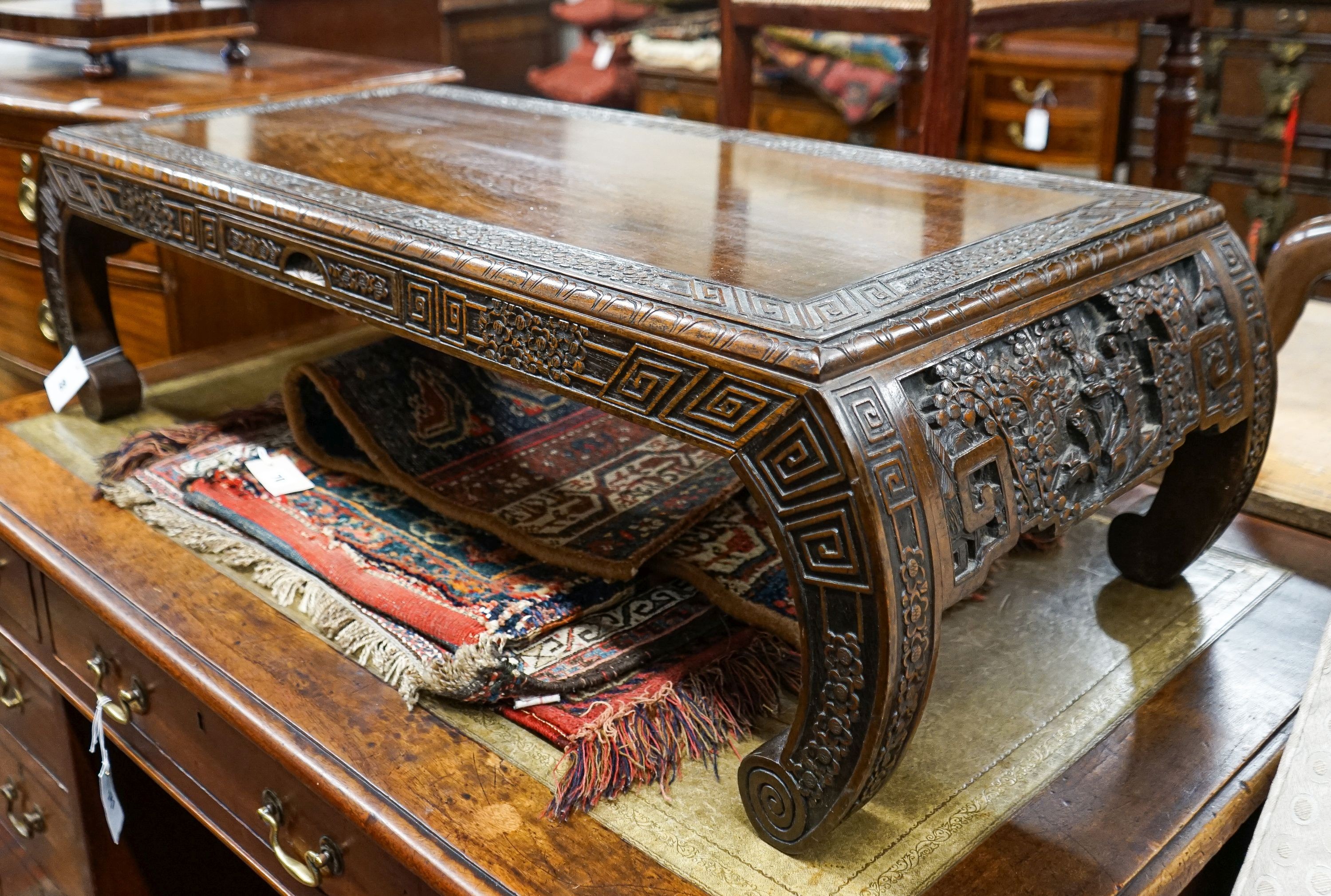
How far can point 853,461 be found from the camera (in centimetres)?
66

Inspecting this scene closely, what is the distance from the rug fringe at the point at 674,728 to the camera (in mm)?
819

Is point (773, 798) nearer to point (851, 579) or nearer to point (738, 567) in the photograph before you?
point (851, 579)

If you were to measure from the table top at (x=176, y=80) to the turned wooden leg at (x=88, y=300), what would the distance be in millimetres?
301

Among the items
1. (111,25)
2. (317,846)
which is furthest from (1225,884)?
(111,25)

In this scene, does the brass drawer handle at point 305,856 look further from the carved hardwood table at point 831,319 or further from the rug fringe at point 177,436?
the rug fringe at point 177,436

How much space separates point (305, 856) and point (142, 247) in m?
1.15

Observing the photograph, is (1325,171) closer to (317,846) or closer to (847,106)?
(847,106)

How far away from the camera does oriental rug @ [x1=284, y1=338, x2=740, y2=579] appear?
42.6 inches

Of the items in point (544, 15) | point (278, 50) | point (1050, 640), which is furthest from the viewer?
point (544, 15)

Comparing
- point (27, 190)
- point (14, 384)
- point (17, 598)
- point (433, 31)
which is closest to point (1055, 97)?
point (433, 31)

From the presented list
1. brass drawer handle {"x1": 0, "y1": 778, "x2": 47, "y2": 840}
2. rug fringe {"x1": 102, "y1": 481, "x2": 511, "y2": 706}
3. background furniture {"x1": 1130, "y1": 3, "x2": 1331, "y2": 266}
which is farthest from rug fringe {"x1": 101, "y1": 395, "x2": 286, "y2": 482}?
background furniture {"x1": 1130, "y1": 3, "x2": 1331, "y2": 266}

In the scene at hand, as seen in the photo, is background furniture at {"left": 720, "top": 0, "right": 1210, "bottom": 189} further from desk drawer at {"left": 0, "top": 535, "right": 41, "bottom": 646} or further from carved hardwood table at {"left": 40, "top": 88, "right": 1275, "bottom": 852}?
desk drawer at {"left": 0, "top": 535, "right": 41, "bottom": 646}

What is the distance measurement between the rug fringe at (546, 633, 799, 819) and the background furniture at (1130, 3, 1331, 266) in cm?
172

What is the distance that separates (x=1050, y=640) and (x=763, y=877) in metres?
0.37
